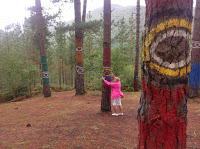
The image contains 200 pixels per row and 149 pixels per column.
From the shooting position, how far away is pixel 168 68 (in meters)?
2.40

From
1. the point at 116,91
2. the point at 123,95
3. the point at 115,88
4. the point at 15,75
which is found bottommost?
the point at 15,75

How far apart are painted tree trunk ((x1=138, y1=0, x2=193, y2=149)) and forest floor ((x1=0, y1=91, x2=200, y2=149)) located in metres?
5.77

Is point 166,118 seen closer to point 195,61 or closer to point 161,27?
point 161,27

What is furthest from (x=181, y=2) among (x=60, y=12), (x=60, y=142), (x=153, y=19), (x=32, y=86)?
(x=32, y=86)

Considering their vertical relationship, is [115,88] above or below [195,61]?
below

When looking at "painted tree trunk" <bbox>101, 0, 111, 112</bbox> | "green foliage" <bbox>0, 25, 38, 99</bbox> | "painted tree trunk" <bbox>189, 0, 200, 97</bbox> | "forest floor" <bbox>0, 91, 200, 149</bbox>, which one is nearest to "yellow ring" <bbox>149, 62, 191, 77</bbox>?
"forest floor" <bbox>0, 91, 200, 149</bbox>

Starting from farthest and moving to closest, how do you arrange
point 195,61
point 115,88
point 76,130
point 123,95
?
point 195,61 < point 123,95 < point 115,88 < point 76,130

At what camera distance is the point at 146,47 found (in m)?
2.50

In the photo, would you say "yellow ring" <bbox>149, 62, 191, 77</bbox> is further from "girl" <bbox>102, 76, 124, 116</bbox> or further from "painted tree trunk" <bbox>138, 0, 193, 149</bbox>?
"girl" <bbox>102, 76, 124, 116</bbox>

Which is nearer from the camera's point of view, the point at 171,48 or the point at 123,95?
the point at 171,48

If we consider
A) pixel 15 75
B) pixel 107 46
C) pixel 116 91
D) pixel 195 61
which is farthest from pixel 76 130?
pixel 15 75

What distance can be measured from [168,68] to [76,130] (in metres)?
7.55

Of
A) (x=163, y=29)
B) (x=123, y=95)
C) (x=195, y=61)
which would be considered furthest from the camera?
(x=195, y=61)

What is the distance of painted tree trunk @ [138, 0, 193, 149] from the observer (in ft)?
7.82
